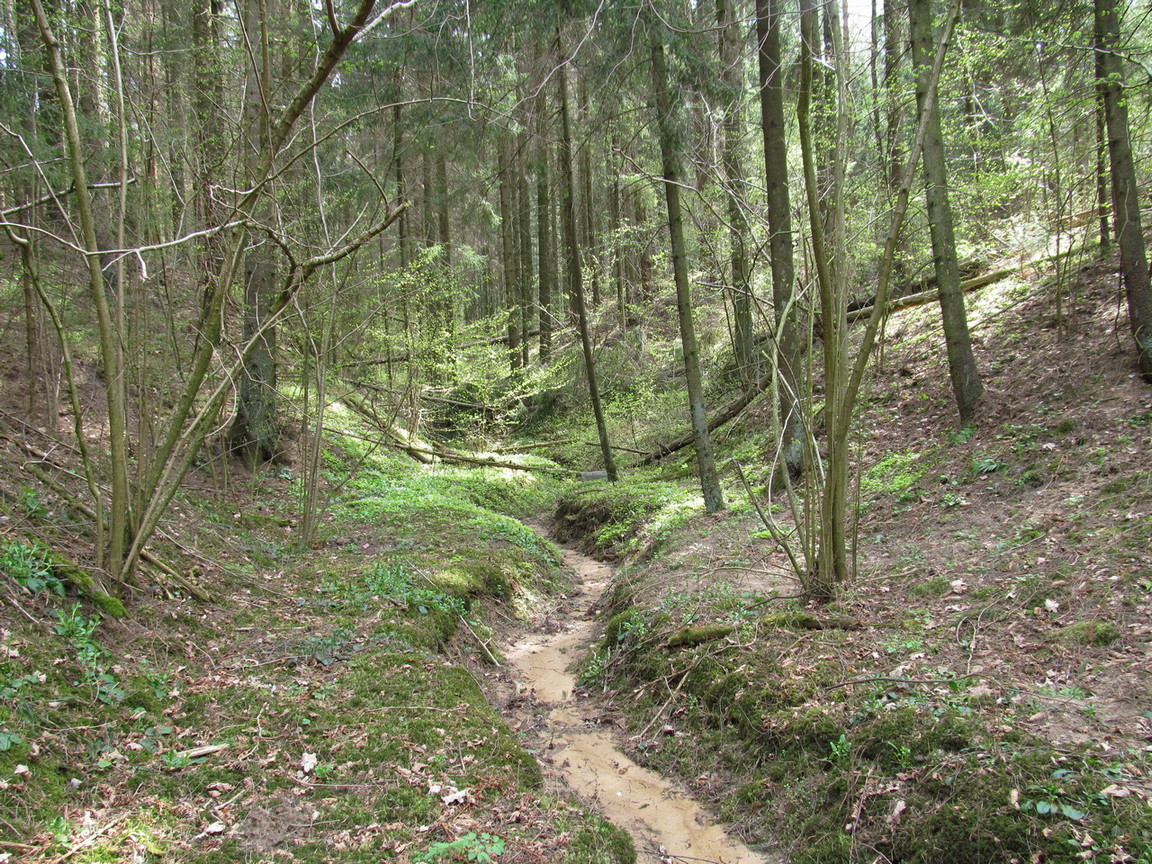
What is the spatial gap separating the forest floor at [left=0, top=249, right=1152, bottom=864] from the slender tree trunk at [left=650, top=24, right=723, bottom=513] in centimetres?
183

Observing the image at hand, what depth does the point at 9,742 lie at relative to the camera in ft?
8.47

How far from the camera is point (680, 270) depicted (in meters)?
9.05

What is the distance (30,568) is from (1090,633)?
6173mm

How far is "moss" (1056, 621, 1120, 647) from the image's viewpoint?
3664 millimetres

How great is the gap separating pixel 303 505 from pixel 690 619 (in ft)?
15.2

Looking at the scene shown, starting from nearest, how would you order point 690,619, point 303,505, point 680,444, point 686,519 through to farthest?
point 690,619 < point 303,505 < point 686,519 < point 680,444

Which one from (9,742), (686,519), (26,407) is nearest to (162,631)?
(9,742)

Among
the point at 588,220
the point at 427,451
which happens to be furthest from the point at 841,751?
the point at 588,220

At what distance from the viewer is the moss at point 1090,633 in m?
3.66

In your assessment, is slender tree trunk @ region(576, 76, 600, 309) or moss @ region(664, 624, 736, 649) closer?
moss @ region(664, 624, 736, 649)

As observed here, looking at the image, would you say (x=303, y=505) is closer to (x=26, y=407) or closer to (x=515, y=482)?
(x=26, y=407)

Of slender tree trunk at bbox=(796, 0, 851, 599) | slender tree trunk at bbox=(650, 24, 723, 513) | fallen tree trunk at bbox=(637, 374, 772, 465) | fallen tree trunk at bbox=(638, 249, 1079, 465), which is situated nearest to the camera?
slender tree trunk at bbox=(796, 0, 851, 599)

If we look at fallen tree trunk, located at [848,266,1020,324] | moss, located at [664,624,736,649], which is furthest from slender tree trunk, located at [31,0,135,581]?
fallen tree trunk, located at [848,266,1020,324]

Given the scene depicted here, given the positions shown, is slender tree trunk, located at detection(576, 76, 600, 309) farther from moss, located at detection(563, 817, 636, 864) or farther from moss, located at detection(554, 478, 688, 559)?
moss, located at detection(563, 817, 636, 864)
